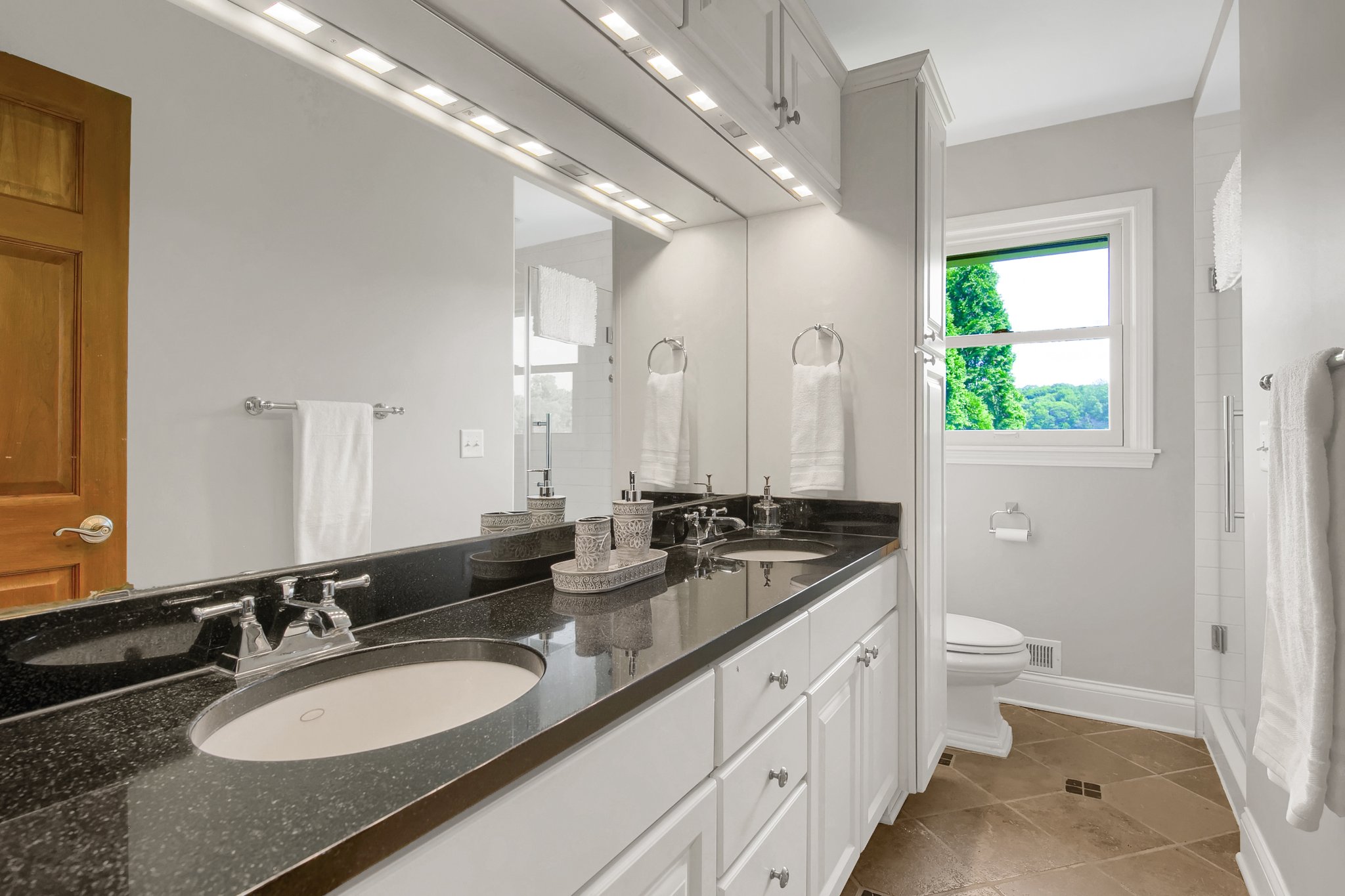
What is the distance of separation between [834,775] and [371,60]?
5.62 feet

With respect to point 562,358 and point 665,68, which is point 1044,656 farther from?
point 665,68

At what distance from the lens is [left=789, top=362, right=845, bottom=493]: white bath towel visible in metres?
2.26

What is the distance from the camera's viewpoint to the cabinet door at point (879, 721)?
1.86 meters

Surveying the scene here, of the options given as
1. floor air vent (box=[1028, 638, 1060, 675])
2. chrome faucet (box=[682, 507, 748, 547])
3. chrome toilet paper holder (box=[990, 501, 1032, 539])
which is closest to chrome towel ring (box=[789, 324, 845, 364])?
chrome faucet (box=[682, 507, 748, 547])

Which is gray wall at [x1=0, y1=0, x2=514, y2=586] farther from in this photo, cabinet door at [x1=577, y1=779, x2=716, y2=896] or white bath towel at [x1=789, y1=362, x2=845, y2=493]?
white bath towel at [x1=789, y1=362, x2=845, y2=493]

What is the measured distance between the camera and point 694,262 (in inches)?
89.8

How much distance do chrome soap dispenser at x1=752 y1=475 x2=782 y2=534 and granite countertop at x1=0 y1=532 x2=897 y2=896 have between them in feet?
4.17

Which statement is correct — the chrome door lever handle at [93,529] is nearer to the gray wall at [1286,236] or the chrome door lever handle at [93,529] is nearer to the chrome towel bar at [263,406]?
the chrome towel bar at [263,406]

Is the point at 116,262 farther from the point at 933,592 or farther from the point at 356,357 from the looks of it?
the point at 933,592

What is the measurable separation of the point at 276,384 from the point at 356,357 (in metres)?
0.14

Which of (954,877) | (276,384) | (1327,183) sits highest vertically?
(1327,183)

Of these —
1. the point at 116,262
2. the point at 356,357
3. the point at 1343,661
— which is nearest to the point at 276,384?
the point at 356,357

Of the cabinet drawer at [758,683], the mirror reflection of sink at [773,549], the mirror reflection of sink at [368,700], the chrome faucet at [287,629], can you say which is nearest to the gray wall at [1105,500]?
the mirror reflection of sink at [773,549]

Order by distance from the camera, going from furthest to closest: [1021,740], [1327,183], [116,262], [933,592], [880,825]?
[1021,740] < [933,592] < [880,825] < [1327,183] < [116,262]
